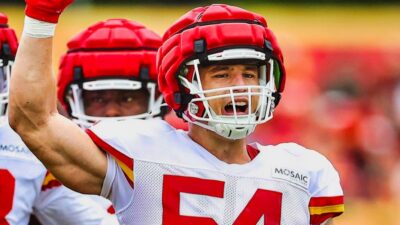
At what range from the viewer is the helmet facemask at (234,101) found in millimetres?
3543

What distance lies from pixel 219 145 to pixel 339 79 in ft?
24.5

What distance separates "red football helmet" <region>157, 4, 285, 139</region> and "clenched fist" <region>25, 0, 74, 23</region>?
454mm

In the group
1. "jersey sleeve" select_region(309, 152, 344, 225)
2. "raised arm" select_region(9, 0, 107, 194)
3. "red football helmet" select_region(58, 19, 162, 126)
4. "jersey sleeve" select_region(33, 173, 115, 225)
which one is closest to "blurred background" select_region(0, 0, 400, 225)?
"red football helmet" select_region(58, 19, 162, 126)

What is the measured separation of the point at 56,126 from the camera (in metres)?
3.39

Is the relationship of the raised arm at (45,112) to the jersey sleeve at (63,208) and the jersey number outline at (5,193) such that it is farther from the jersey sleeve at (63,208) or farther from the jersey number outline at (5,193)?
the jersey sleeve at (63,208)

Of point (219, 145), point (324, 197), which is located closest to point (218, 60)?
point (219, 145)

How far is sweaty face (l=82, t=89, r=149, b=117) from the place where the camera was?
4738mm

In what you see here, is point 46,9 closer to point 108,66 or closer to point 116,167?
point 116,167

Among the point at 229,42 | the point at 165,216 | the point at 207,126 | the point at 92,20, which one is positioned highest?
the point at 229,42

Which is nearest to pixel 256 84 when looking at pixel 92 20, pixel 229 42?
pixel 229 42

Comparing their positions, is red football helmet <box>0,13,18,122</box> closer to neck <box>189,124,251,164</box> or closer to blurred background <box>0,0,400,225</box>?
neck <box>189,124,251,164</box>

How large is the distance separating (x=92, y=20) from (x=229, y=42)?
7.77m

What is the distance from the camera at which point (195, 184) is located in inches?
141

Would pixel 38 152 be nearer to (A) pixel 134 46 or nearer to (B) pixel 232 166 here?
(B) pixel 232 166
